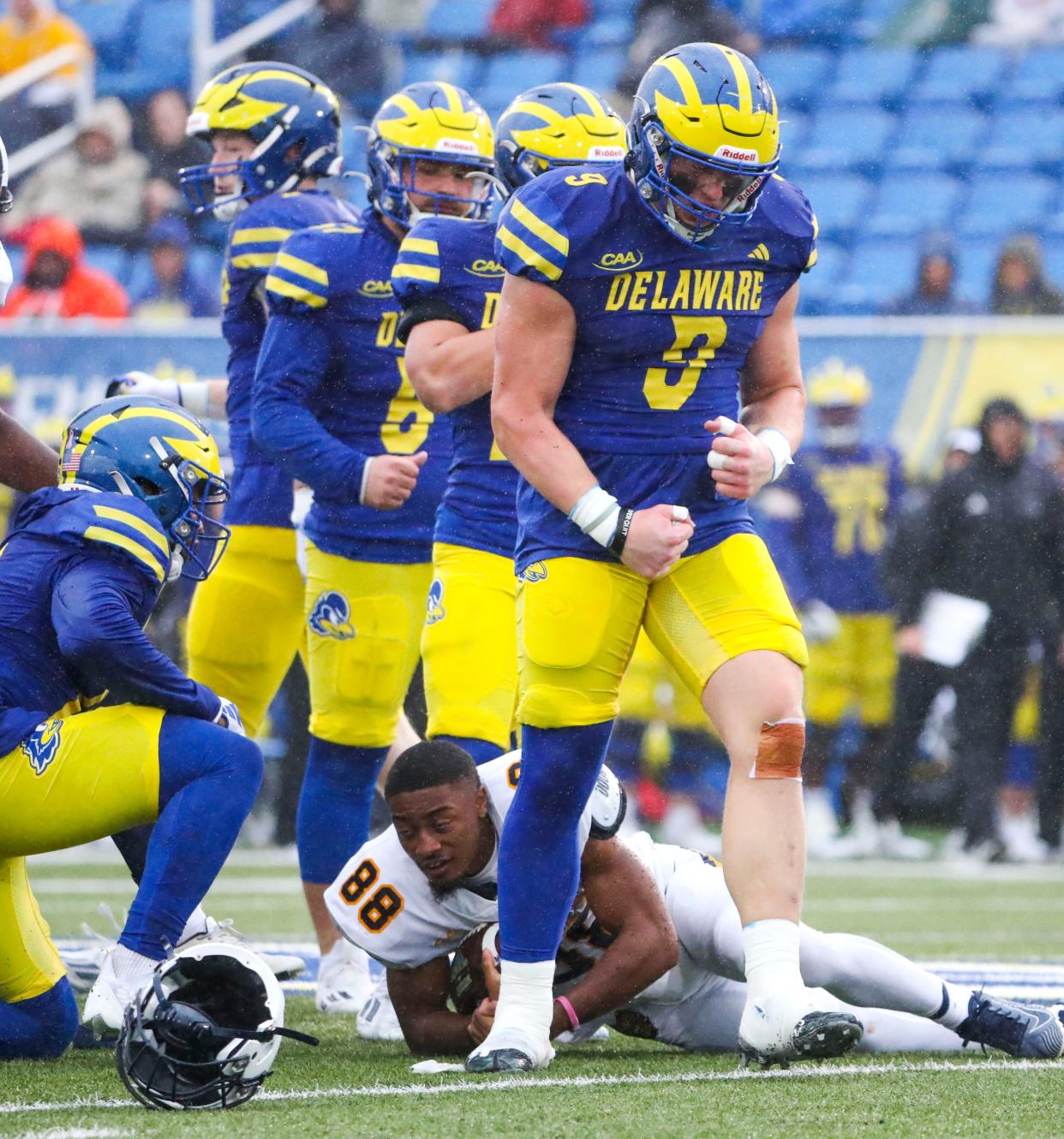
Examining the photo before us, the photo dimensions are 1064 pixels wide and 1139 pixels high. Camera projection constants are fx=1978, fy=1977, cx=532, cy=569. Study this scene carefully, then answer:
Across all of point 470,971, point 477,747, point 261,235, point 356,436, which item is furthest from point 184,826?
point 261,235

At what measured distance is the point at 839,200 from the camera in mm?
13391

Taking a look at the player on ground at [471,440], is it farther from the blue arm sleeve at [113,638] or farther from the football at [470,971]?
the blue arm sleeve at [113,638]

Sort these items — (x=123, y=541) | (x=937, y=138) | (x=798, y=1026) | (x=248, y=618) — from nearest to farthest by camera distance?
(x=798, y=1026)
(x=123, y=541)
(x=248, y=618)
(x=937, y=138)

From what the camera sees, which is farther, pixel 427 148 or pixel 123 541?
pixel 427 148

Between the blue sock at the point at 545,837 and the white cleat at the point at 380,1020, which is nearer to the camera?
the blue sock at the point at 545,837

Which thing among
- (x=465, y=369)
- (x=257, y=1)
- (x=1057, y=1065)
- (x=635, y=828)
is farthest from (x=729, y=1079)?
(x=257, y=1)

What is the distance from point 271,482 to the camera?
Result: 16.4 feet

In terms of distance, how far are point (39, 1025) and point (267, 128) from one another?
96.2 inches

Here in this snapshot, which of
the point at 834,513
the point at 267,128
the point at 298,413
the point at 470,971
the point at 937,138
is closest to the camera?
the point at 470,971

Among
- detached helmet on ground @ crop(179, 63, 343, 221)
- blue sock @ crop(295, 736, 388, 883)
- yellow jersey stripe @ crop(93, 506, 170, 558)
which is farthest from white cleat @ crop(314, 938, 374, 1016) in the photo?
detached helmet on ground @ crop(179, 63, 343, 221)

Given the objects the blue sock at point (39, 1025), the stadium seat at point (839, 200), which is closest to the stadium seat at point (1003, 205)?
the stadium seat at point (839, 200)

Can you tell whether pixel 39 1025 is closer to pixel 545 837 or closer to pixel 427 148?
pixel 545 837

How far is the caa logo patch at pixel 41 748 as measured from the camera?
3424 millimetres

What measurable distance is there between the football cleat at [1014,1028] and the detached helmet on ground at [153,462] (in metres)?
1.72
